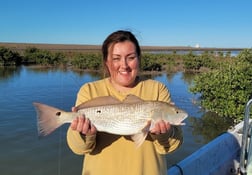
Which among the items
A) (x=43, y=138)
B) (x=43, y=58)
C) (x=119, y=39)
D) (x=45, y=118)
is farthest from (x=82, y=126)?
(x=43, y=58)

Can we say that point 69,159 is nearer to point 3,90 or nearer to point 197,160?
point 197,160

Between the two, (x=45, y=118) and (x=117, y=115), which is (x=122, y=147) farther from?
(x=45, y=118)

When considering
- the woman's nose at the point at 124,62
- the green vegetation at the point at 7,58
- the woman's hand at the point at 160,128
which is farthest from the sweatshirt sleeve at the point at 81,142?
the green vegetation at the point at 7,58

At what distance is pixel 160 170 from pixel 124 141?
35 centimetres

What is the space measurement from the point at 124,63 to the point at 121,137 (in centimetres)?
53

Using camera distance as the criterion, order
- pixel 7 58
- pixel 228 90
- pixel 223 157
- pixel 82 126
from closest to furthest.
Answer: pixel 82 126
pixel 223 157
pixel 228 90
pixel 7 58

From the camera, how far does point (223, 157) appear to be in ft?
17.4

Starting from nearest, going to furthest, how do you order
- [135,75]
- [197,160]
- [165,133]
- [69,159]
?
1. [165,133]
2. [135,75]
3. [197,160]
4. [69,159]

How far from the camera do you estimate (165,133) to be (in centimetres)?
222

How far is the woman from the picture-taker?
2219 mm

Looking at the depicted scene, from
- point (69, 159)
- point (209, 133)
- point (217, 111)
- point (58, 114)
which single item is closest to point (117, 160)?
point (58, 114)

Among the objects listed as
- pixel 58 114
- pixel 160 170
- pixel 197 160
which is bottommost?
pixel 197 160

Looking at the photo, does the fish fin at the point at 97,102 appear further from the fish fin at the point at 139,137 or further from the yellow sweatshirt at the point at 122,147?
the fish fin at the point at 139,137

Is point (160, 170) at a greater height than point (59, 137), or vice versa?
point (160, 170)
